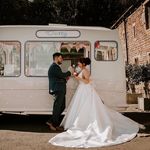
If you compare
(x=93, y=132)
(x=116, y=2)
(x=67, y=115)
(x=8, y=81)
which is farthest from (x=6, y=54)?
(x=116, y=2)

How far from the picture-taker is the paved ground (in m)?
8.77

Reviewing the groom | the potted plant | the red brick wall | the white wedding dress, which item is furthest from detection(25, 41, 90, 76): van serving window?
the red brick wall

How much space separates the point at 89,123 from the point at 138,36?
13930mm

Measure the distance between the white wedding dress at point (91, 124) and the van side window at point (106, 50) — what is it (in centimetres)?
99

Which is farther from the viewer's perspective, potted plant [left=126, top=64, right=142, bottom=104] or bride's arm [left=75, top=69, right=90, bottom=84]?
potted plant [left=126, top=64, right=142, bottom=104]

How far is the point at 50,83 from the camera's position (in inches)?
440

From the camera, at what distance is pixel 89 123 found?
1038 cm

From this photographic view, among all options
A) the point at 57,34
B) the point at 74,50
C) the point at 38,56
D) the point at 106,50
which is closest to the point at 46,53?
the point at 38,56

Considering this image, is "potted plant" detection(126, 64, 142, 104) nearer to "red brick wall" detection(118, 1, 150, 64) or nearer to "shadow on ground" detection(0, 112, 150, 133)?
"red brick wall" detection(118, 1, 150, 64)

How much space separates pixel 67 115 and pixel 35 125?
1775 mm

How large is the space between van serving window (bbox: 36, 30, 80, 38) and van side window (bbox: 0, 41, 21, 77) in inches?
26.4

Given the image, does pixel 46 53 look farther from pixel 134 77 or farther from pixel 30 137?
pixel 134 77

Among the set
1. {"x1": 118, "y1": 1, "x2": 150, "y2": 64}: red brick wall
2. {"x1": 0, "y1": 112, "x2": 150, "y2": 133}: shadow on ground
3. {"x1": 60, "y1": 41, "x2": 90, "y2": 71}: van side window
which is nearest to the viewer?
{"x1": 0, "y1": 112, "x2": 150, "y2": 133}: shadow on ground

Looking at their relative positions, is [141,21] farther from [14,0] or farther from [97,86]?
[14,0]
